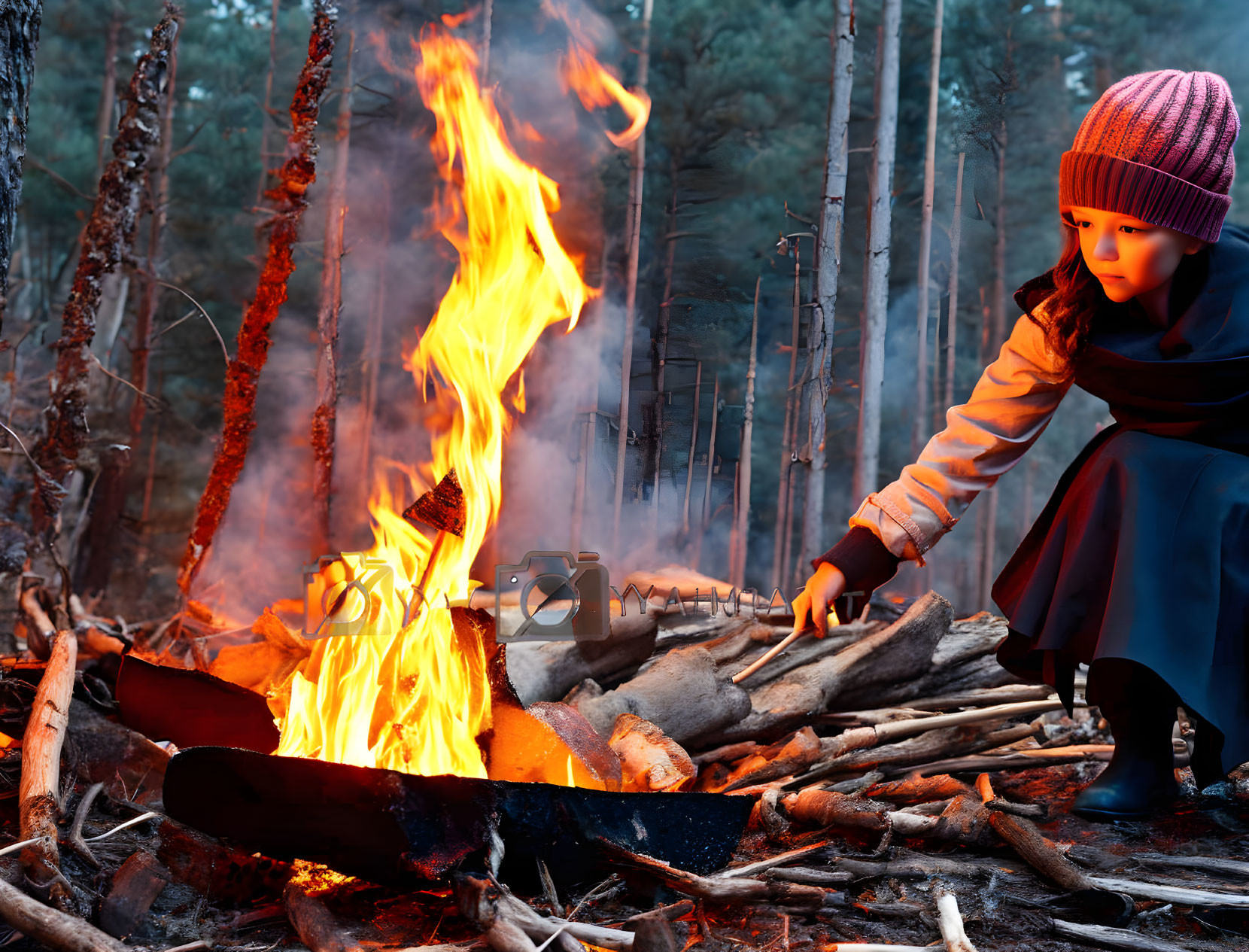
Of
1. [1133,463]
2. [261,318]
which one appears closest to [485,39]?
[261,318]

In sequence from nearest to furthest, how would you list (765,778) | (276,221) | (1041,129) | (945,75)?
(765,778) < (276,221) < (945,75) < (1041,129)

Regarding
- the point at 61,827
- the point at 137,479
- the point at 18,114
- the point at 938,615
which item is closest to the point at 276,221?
the point at 18,114

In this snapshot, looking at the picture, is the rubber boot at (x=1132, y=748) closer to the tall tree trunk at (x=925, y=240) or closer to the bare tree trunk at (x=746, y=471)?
the bare tree trunk at (x=746, y=471)

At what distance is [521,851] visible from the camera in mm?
1549

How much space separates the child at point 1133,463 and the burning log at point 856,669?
732 mm

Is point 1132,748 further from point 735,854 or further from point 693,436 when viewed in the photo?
point 693,436

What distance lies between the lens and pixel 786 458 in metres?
4.34

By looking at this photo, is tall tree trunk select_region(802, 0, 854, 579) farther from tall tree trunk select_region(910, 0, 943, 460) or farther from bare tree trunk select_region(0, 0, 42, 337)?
bare tree trunk select_region(0, 0, 42, 337)

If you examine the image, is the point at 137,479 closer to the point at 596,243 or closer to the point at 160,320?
the point at 160,320

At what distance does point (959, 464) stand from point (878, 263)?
422cm

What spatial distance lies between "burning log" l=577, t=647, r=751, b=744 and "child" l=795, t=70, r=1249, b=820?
2.09 ft

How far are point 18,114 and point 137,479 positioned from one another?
1054 cm

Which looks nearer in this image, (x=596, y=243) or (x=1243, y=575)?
(x=1243, y=575)

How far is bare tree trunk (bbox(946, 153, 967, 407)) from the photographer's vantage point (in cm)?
575
